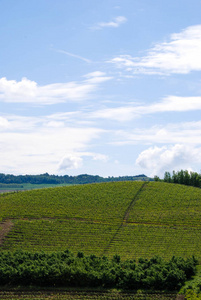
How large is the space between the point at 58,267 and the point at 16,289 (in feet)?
22.9

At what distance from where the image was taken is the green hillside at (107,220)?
79.9 metres

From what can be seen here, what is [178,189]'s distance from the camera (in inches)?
5030

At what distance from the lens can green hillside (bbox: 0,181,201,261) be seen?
79.9 meters

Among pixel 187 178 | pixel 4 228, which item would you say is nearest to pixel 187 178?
pixel 187 178

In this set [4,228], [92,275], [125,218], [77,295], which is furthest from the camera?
[125,218]

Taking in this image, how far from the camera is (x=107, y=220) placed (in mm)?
97312

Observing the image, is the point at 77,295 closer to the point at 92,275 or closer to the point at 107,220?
the point at 92,275

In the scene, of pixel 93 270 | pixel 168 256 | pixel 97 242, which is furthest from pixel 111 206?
pixel 93 270

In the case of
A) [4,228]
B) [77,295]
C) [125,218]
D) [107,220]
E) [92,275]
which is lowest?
[77,295]

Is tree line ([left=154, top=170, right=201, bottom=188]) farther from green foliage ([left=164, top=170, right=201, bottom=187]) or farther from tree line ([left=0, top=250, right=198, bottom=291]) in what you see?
tree line ([left=0, top=250, right=198, bottom=291])

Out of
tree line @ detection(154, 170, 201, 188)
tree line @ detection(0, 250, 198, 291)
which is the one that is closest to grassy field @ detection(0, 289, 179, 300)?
tree line @ detection(0, 250, 198, 291)

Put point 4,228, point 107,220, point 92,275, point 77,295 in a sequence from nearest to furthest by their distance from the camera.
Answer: point 77,295
point 92,275
point 4,228
point 107,220

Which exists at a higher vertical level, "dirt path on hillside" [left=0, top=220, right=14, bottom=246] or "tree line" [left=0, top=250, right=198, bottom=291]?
"dirt path on hillside" [left=0, top=220, right=14, bottom=246]

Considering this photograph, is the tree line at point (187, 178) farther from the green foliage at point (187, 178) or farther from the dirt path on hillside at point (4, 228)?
the dirt path on hillside at point (4, 228)
